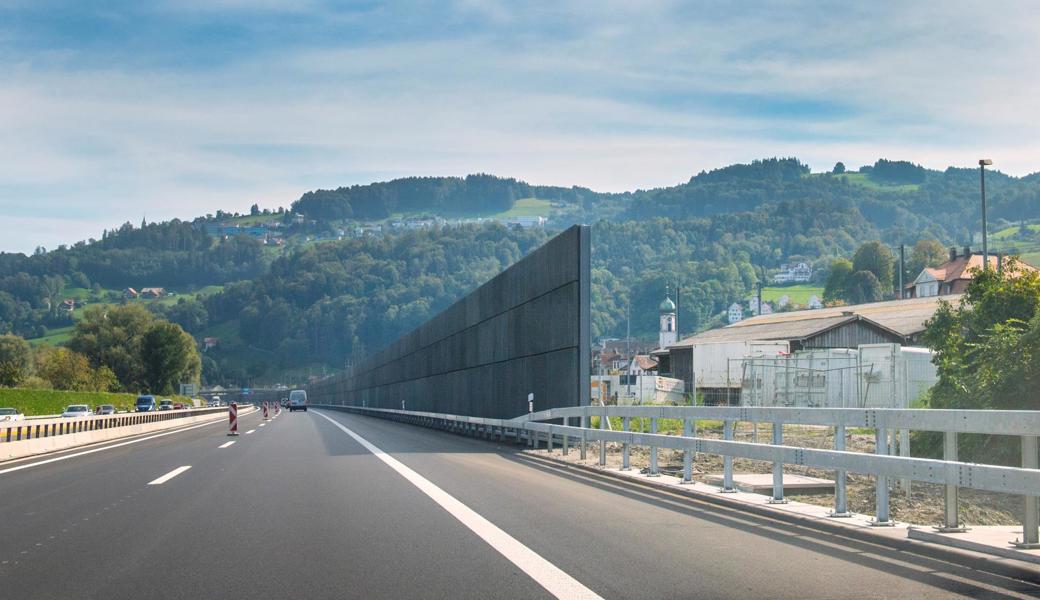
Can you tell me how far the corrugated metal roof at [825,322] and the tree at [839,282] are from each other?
87.7 metres

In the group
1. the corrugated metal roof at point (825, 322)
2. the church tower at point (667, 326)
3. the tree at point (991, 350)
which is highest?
the church tower at point (667, 326)

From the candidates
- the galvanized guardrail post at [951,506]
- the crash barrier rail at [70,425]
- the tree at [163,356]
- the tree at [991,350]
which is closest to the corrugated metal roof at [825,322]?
the tree at [991,350]

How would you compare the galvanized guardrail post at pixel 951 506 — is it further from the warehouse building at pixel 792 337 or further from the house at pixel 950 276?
the house at pixel 950 276

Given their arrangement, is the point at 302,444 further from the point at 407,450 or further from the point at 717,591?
the point at 717,591

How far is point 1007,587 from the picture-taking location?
6547 millimetres

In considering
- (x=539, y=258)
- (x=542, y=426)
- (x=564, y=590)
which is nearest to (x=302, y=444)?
(x=542, y=426)

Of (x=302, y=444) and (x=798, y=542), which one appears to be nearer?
(x=798, y=542)

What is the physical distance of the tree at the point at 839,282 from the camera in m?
168

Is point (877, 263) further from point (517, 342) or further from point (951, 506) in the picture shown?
point (951, 506)

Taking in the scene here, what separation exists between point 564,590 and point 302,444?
19.7 m

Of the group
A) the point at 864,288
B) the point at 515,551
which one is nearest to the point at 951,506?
the point at 515,551

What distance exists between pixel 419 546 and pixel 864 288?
16672 cm

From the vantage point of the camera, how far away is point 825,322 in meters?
68.5

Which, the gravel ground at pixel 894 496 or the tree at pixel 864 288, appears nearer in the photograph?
the gravel ground at pixel 894 496
